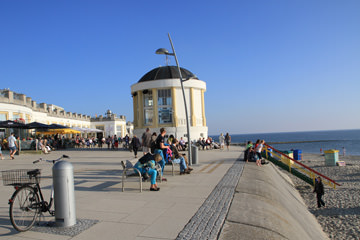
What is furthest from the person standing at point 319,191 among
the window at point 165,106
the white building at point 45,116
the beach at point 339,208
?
the white building at point 45,116

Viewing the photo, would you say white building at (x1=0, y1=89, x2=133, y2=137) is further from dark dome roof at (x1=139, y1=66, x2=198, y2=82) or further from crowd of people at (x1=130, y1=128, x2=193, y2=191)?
crowd of people at (x1=130, y1=128, x2=193, y2=191)

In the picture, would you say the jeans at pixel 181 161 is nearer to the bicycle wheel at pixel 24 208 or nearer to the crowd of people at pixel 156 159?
the crowd of people at pixel 156 159

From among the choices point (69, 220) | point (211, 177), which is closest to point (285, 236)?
point (69, 220)

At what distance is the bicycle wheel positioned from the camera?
15.2ft

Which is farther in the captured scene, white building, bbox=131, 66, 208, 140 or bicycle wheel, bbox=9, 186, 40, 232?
white building, bbox=131, 66, 208, 140

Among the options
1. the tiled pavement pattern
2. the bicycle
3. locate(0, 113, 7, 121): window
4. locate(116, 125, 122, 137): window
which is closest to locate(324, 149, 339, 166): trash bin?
the tiled pavement pattern

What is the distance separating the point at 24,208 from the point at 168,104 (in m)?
25.6

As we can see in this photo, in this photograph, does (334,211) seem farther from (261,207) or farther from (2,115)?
(2,115)

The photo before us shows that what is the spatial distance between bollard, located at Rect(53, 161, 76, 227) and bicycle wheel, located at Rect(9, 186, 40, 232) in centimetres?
42

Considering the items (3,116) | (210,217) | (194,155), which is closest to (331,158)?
(194,155)

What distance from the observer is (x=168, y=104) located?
30.2 metres

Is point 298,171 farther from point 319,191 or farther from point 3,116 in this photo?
point 3,116

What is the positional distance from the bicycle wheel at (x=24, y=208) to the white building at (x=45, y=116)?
2754 centimetres

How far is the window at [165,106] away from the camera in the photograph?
30109 millimetres
